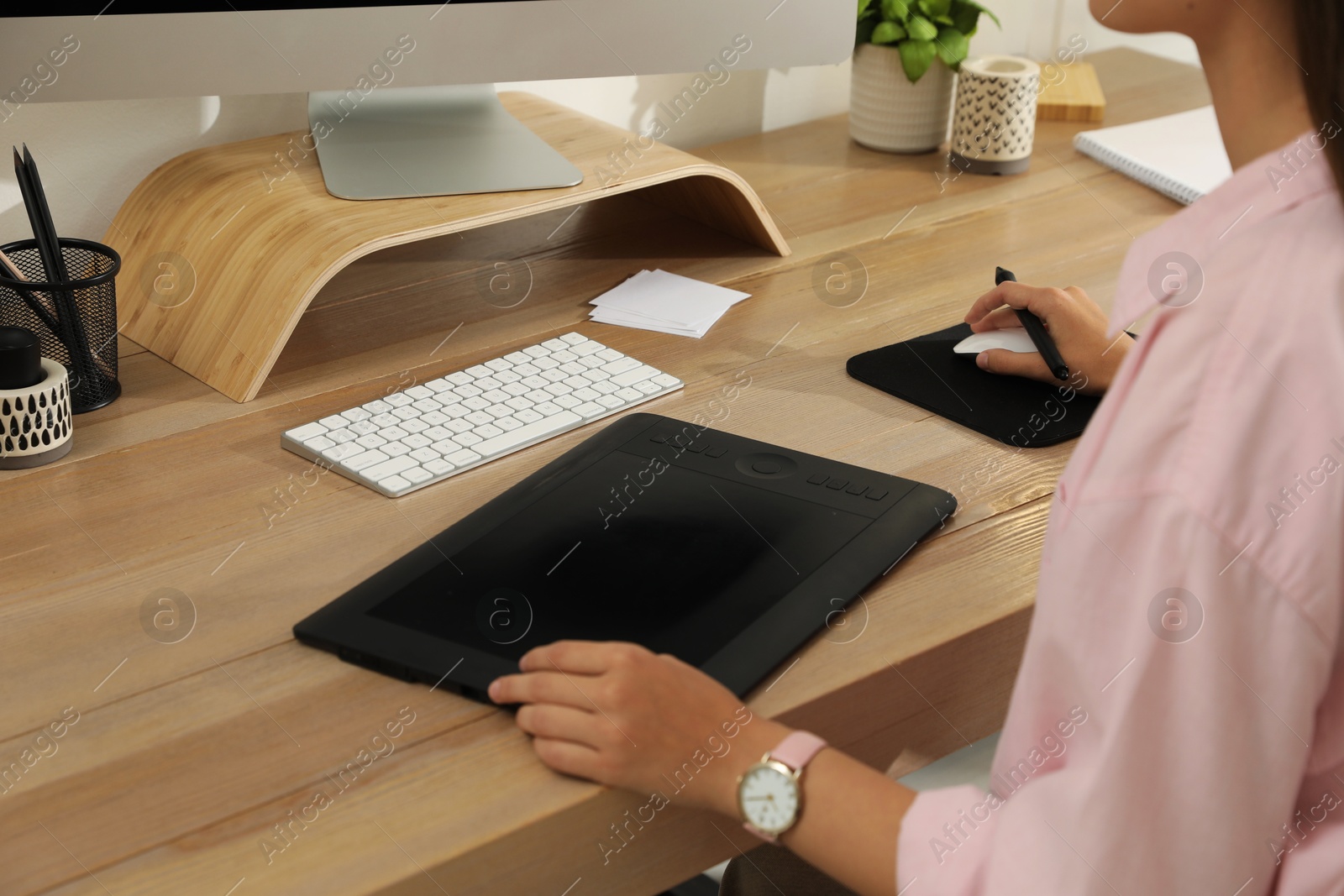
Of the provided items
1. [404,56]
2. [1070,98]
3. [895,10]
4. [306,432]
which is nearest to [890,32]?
[895,10]

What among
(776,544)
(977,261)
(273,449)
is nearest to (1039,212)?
(977,261)

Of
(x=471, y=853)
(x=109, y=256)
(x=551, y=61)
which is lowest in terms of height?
(x=471, y=853)

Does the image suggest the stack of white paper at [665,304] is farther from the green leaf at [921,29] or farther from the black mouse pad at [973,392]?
the green leaf at [921,29]

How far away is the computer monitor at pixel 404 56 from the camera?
0.93m

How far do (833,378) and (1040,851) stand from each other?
54 cm

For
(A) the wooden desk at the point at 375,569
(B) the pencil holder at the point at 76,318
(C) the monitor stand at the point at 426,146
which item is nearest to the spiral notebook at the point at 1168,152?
(A) the wooden desk at the point at 375,569

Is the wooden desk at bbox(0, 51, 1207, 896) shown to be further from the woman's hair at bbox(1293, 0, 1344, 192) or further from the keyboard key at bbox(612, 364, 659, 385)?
the woman's hair at bbox(1293, 0, 1344, 192)

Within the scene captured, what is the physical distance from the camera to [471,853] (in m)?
0.57

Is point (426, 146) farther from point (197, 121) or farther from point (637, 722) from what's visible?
point (637, 722)

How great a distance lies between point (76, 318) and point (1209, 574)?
0.83m

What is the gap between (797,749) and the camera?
63cm

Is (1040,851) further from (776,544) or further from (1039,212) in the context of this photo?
(1039,212)

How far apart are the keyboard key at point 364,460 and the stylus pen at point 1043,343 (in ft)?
1.73

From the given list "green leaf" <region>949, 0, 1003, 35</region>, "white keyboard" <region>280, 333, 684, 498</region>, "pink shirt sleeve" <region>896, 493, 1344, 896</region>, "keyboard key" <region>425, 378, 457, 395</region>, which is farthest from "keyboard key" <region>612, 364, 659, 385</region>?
"green leaf" <region>949, 0, 1003, 35</region>
